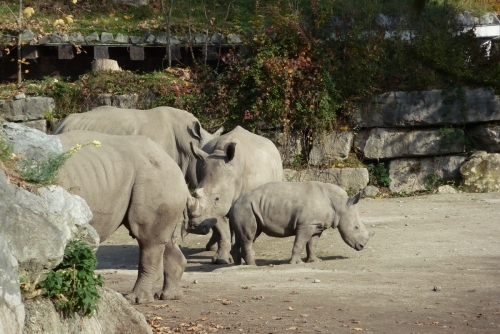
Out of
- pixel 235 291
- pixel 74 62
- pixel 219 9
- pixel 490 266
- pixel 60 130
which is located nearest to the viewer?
pixel 235 291

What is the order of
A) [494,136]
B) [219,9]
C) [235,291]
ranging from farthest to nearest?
[219,9]
[494,136]
[235,291]

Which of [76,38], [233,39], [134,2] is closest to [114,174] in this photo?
[233,39]

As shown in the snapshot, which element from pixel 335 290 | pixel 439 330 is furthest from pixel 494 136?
pixel 439 330

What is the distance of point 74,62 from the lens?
2450 cm

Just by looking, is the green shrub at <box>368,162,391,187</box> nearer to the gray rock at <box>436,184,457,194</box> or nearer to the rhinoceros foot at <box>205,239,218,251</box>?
the gray rock at <box>436,184,457,194</box>

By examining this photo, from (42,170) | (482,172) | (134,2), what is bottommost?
(482,172)

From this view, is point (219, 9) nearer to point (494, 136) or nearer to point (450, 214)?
point (494, 136)

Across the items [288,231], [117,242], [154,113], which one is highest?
[154,113]

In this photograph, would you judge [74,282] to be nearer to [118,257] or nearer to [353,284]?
[353,284]

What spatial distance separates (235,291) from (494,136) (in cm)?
1225

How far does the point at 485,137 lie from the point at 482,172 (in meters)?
1.06

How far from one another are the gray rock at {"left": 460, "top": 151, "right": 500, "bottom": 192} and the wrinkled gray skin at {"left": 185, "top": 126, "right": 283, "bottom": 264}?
6.94 metres

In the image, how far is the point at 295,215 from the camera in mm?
14680

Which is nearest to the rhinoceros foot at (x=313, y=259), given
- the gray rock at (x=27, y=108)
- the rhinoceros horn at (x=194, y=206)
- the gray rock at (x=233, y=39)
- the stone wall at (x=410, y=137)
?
the rhinoceros horn at (x=194, y=206)
